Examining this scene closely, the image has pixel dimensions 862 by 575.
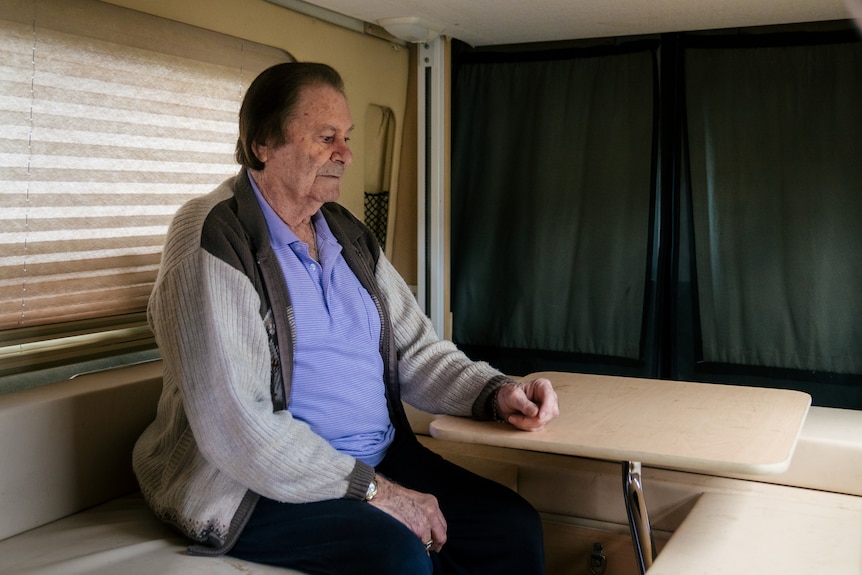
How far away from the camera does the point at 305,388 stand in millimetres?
1938

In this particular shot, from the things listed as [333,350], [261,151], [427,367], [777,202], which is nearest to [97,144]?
[261,151]

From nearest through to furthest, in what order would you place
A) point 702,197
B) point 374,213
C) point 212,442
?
1. point 212,442
2. point 702,197
3. point 374,213

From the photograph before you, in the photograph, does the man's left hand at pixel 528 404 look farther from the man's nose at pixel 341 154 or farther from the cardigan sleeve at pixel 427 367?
the man's nose at pixel 341 154

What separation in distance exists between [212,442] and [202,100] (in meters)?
1.25

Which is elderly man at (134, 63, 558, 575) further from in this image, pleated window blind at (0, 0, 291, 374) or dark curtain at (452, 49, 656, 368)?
dark curtain at (452, 49, 656, 368)

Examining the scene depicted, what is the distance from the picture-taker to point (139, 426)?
2.21 metres

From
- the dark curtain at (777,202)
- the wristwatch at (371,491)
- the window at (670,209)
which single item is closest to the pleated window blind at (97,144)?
the wristwatch at (371,491)

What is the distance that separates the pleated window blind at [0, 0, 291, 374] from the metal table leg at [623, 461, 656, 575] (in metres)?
1.42

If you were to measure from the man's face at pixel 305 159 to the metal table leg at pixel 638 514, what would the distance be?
98 centimetres

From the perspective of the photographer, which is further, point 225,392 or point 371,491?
point 371,491

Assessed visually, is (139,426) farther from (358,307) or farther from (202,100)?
(202,100)

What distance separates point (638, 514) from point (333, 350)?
82 centimetres

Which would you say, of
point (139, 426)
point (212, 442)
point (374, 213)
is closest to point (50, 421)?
point (139, 426)

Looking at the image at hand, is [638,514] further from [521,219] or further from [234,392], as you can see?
[521,219]
